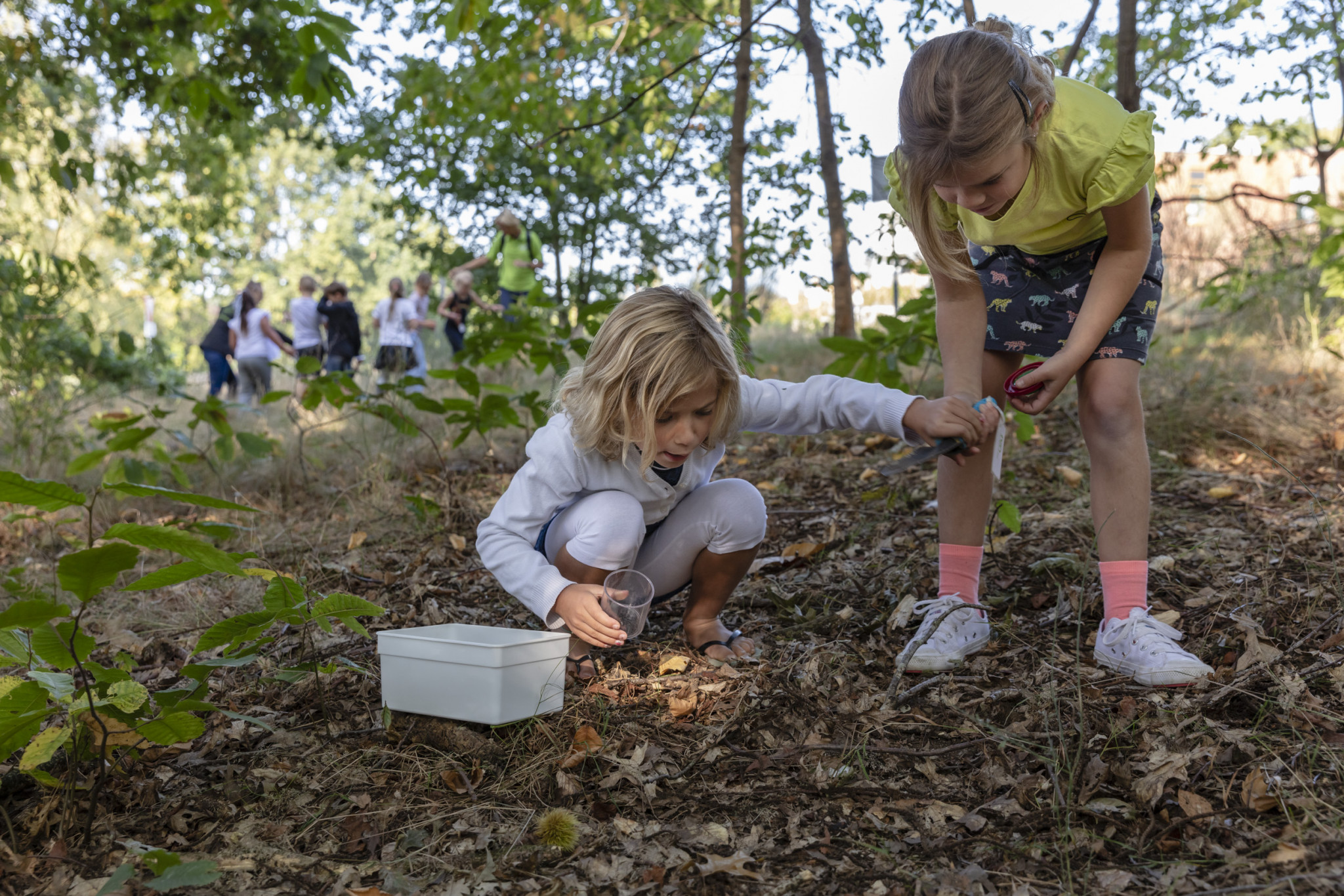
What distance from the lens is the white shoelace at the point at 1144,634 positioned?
1.85 meters

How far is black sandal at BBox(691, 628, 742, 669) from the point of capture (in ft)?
6.91

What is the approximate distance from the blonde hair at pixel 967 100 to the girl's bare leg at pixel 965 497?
0.65 metres

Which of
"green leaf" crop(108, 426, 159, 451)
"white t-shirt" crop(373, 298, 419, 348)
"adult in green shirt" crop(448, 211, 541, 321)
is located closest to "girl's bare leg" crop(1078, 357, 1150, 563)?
"green leaf" crop(108, 426, 159, 451)

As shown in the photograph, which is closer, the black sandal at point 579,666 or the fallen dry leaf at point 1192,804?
the fallen dry leaf at point 1192,804

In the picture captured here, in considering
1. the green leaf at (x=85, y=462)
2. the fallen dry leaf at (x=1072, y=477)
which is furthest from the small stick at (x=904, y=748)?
the green leaf at (x=85, y=462)

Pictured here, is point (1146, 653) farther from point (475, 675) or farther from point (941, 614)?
point (475, 675)

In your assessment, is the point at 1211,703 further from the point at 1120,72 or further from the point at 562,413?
the point at 1120,72

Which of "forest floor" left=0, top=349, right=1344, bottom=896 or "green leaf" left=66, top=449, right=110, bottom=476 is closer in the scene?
"forest floor" left=0, top=349, right=1344, bottom=896

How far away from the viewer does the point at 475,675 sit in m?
1.70

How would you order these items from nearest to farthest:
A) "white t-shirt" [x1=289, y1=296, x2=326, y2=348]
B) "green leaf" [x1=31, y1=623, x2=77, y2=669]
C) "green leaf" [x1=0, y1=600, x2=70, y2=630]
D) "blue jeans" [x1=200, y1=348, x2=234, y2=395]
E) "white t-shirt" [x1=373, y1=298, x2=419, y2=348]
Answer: "green leaf" [x1=0, y1=600, x2=70, y2=630] < "green leaf" [x1=31, y1=623, x2=77, y2=669] < "white t-shirt" [x1=373, y1=298, x2=419, y2=348] < "white t-shirt" [x1=289, y1=296, x2=326, y2=348] < "blue jeans" [x1=200, y1=348, x2=234, y2=395]

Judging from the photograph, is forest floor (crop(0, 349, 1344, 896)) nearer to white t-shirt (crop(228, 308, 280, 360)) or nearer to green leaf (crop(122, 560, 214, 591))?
green leaf (crop(122, 560, 214, 591))

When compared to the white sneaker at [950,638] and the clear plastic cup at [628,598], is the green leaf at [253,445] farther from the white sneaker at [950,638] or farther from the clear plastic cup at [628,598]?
the white sneaker at [950,638]

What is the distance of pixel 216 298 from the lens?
3959 centimetres

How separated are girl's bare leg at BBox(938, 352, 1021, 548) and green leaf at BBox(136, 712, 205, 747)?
1695 millimetres
